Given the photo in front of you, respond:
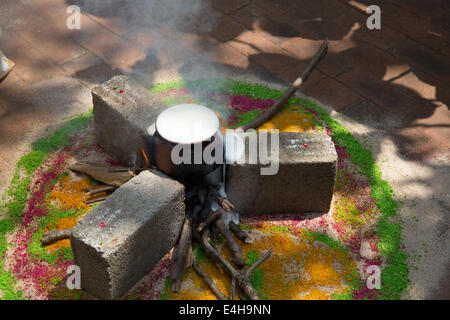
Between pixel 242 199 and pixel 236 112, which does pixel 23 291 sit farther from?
pixel 236 112

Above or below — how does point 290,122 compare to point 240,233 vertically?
above

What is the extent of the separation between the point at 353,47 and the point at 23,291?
5.46 metres

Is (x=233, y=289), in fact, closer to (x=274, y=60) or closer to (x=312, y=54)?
(x=274, y=60)

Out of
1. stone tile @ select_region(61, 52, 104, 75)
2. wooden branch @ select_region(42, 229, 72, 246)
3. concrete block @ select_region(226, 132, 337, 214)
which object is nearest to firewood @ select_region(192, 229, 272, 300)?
concrete block @ select_region(226, 132, 337, 214)

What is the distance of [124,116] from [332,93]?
2.93m

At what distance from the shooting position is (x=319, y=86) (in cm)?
674

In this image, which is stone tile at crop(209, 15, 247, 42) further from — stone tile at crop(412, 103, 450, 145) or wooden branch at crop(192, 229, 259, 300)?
wooden branch at crop(192, 229, 259, 300)

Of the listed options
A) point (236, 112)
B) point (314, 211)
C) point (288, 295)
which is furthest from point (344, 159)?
point (288, 295)

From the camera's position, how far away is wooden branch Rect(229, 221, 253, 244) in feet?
15.5

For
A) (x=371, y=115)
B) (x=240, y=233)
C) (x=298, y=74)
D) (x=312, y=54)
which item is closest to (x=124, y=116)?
(x=240, y=233)

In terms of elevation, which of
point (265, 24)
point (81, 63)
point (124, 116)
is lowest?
point (81, 63)

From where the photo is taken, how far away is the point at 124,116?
5.03 meters

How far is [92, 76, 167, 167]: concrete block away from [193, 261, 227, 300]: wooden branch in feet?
4.07

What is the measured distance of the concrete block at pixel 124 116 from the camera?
5035 mm
